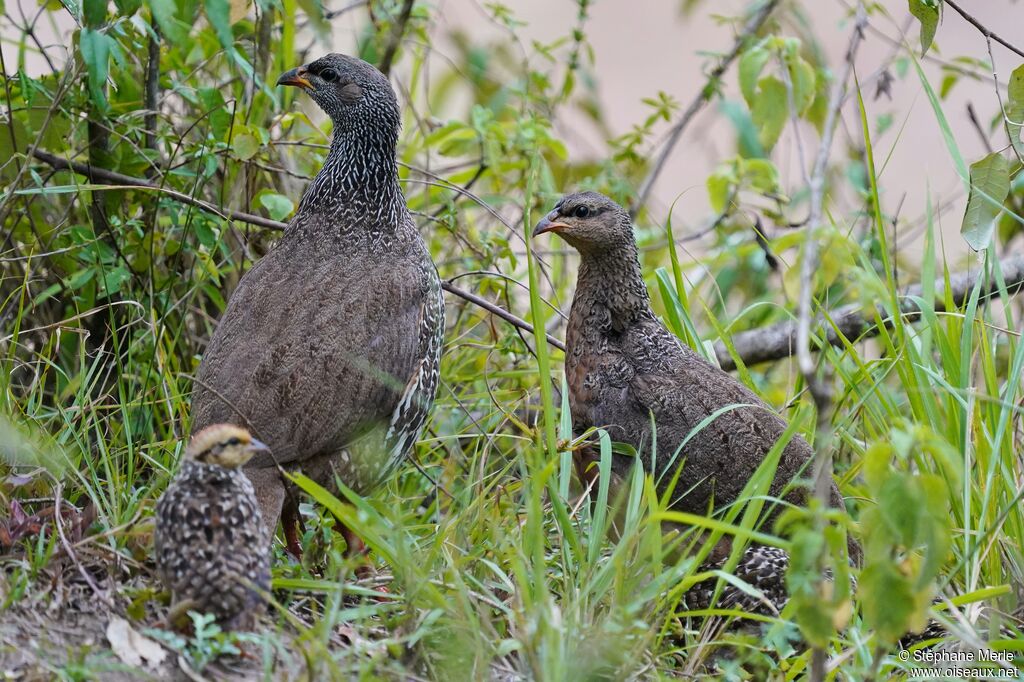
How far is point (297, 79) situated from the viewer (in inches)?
215

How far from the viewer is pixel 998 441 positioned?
439cm

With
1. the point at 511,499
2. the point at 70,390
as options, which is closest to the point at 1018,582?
the point at 511,499

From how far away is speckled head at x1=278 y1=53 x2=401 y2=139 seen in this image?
17.5 ft

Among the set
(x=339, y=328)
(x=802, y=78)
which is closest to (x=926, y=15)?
(x=802, y=78)

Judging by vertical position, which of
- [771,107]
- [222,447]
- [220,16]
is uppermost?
[220,16]

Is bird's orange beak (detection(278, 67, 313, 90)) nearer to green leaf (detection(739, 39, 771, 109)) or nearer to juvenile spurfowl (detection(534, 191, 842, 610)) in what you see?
juvenile spurfowl (detection(534, 191, 842, 610))

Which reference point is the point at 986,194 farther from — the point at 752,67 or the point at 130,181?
the point at 130,181

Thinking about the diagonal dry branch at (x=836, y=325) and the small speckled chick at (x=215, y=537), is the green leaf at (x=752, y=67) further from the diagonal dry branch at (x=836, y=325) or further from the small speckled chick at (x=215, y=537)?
the small speckled chick at (x=215, y=537)

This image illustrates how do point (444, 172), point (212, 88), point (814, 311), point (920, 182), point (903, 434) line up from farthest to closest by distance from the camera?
point (920, 182) < point (444, 172) < point (814, 311) < point (212, 88) < point (903, 434)

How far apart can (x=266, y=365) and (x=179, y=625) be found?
1226mm

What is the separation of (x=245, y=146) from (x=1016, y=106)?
3019 mm

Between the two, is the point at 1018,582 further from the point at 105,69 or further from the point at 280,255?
the point at 105,69

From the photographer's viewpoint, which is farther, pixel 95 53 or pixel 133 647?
pixel 95 53

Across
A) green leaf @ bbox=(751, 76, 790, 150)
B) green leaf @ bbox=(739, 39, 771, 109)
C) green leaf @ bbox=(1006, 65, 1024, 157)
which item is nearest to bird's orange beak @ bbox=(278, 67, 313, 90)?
green leaf @ bbox=(739, 39, 771, 109)
